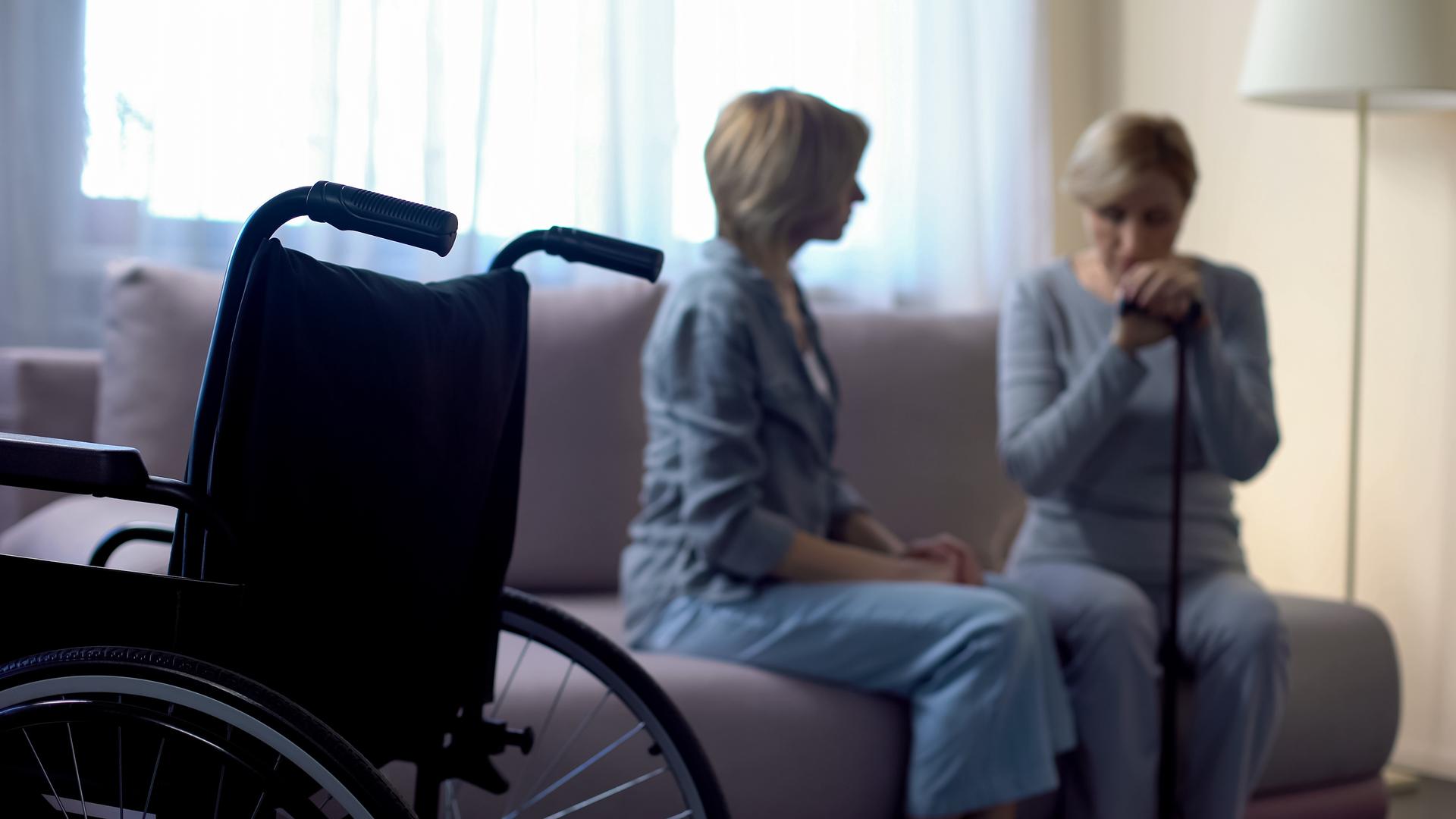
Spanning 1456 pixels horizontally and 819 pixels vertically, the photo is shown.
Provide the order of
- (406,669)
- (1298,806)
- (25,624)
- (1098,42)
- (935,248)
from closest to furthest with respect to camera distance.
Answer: (25,624), (406,669), (1298,806), (935,248), (1098,42)

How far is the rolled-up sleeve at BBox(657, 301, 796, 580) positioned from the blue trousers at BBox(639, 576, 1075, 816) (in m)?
0.08

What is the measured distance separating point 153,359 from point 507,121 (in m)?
0.79

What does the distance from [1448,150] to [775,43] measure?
130cm

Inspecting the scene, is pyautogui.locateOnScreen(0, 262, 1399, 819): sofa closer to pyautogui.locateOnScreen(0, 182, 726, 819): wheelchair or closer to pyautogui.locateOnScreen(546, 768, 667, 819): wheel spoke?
pyautogui.locateOnScreen(546, 768, 667, 819): wheel spoke

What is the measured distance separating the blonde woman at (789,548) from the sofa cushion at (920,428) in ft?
1.47

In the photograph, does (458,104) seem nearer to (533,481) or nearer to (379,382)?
(533,481)

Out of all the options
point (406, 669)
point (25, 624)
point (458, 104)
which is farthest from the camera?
point (458, 104)

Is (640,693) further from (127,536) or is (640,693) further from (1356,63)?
(1356,63)

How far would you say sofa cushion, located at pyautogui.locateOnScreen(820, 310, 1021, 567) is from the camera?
230 centimetres

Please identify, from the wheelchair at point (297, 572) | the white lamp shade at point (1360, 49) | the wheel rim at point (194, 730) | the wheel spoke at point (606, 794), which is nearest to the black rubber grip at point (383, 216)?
the wheelchair at point (297, 572)

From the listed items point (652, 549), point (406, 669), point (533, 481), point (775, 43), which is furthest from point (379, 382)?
point (775, 43)

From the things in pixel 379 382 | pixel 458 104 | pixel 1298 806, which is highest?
pixel 458 104

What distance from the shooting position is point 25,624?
3.00 ft

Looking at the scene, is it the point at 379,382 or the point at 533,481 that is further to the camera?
the point at 533,481
